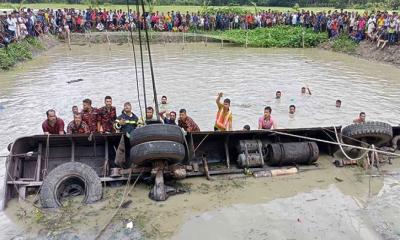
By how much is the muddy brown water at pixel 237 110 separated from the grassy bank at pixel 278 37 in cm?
143

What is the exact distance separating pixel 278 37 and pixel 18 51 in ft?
59.7

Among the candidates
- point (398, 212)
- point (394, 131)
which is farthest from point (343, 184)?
point (394, 131)

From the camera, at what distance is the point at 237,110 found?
663 inches

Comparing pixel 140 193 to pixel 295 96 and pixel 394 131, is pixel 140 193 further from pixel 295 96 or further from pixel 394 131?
pixel 295 96

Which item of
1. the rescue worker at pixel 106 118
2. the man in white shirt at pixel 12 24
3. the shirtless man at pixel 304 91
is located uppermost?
the man in white shirt at pixel 12 24

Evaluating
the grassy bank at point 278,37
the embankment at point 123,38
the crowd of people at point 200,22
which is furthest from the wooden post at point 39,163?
the embankment at point 123,38

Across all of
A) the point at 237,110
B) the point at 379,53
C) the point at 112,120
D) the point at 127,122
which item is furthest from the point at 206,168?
the point at 379,53

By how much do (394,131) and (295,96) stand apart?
759cm

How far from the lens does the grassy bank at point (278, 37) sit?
3347 centimetres

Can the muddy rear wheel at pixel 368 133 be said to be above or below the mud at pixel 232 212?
above

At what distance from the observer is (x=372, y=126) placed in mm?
10711

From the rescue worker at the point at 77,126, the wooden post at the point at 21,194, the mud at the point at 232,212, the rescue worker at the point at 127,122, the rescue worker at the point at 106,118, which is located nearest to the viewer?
the mud at the point at 232,212

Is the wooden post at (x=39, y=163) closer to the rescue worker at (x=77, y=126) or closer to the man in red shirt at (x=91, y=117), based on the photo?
the rescue worker at (x=77, y=126)

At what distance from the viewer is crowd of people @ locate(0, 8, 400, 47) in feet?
91.2
